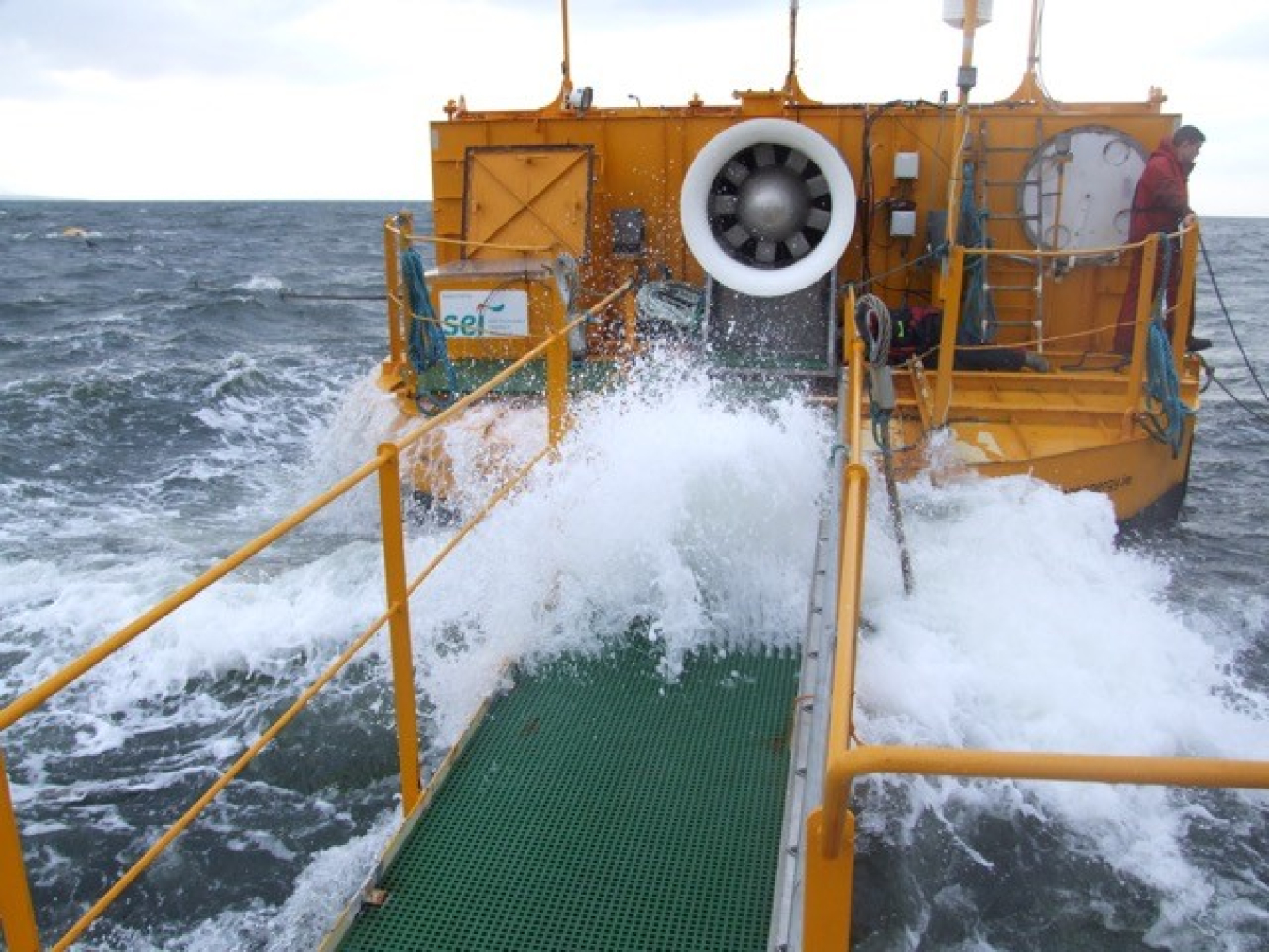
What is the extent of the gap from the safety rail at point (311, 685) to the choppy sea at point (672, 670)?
1.60 ft

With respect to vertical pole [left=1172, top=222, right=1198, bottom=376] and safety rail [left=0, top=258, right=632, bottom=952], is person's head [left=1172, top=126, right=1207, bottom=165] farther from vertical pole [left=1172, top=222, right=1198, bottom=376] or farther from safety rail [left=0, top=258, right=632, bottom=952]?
safety rail [left=0, top=258, right=632, bottom=952]

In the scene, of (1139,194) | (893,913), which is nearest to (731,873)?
(893,913)

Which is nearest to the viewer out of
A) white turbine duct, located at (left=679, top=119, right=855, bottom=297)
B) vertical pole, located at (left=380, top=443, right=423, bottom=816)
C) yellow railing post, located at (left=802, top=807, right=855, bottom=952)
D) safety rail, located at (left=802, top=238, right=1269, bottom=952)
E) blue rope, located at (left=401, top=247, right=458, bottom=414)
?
safety rail, located at (left=802, top=238, right=1269, bottom=952)

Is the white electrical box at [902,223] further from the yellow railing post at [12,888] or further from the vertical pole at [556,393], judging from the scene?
the yellow railing post at [12,888]

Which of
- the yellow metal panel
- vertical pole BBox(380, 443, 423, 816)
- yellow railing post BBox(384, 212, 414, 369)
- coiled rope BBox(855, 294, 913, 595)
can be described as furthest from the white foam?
the yellow metal panel

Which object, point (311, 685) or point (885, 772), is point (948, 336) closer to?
point (311, 685)

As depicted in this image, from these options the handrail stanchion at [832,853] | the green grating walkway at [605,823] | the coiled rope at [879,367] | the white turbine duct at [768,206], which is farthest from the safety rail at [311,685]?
the white turbine duct at [768,206]

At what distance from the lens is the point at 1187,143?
716 cm

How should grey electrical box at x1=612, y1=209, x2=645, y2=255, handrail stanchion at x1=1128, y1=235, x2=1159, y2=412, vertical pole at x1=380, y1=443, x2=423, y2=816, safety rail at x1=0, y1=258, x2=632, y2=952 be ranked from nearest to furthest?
safety rail at x1=0, y1=258, x2=632, y2=952
vertical pole at x1=380, y1=443, x2=423, y2=816
handrail stanchion at x1=1128, y1=235, x2=1159, y2=412
grey electrical box at x1=612, y1=209, x2=645, y2=255

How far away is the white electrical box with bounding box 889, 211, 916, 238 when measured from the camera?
26.1 feet

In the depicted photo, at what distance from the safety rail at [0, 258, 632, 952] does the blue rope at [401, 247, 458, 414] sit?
7.05ft

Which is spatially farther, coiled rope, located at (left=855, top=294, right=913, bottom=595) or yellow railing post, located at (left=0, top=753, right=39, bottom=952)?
coiled rope, located at (left=855, top=294, right=913, bottom=595)

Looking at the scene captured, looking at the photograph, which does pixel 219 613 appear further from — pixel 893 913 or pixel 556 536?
pixel 893 913

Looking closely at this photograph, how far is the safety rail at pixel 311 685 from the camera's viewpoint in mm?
1635
